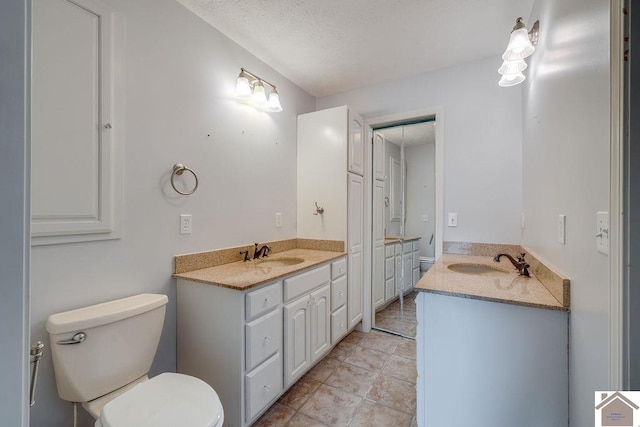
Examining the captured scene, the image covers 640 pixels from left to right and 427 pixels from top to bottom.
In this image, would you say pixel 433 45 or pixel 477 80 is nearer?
pixel 433 45

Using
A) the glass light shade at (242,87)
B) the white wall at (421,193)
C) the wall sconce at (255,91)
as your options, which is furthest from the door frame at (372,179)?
the glass light shade at (242,87)

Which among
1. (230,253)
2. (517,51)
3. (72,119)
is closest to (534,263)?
(517,51)

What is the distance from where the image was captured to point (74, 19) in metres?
1.17

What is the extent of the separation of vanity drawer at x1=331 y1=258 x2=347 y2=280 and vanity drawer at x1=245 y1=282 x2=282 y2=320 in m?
0.69

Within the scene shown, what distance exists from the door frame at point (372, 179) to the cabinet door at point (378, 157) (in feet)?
0.17

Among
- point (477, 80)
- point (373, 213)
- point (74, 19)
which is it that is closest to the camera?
point (74, 19)

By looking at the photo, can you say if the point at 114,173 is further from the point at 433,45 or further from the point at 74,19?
the point at 433,45

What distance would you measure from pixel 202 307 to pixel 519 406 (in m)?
1.52

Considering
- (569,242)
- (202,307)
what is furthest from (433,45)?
(202,307)

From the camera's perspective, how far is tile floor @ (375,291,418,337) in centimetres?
266

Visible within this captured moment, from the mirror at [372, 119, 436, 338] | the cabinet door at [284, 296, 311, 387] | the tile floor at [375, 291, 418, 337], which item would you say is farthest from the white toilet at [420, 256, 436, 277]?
the cabinet door at [284, 296, 311, 387]

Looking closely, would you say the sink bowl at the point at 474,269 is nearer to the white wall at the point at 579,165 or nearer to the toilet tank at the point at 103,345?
the white wall at the point at 579,165

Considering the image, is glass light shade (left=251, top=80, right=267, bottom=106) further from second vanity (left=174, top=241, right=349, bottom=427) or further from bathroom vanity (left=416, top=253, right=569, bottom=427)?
bathroom vanity (left=416, top=253, right=569, bottom=427)

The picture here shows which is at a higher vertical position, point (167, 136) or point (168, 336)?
point (167, 136)
